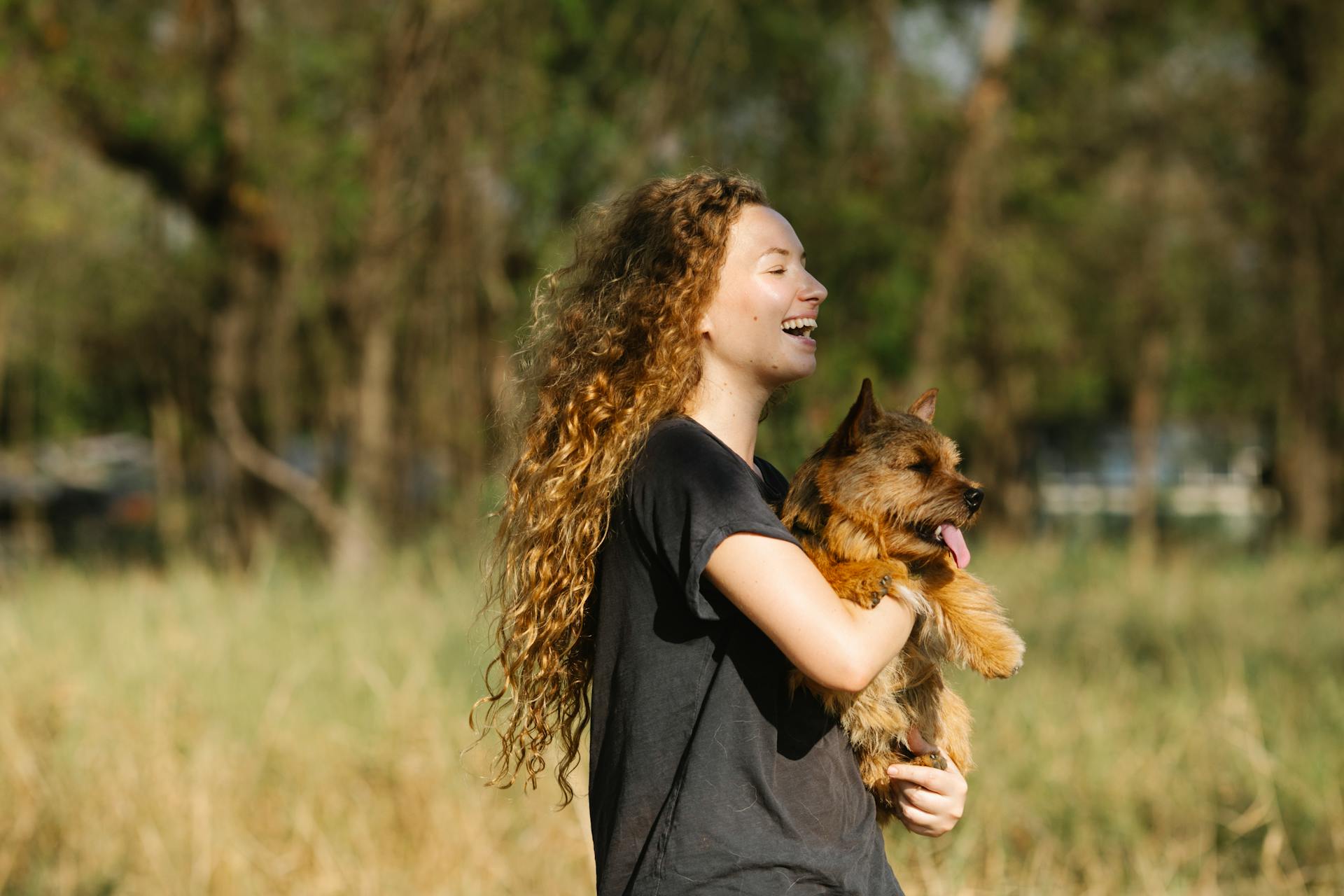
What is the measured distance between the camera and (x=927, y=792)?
94.0 inches

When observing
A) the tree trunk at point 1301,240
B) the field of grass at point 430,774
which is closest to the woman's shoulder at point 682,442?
the field of grass at point 430,774

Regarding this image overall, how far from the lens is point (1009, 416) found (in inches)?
964

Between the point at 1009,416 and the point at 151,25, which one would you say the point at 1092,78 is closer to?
the point at 1009,416

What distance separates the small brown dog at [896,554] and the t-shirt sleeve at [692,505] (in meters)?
0.17

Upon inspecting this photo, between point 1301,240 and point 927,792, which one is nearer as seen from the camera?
point 927,792

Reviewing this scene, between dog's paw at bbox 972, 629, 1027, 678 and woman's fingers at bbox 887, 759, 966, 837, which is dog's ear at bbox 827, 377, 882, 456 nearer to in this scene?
dog's paw at bbox 972, 629, 1027, 678

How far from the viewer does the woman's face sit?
92.4 inches

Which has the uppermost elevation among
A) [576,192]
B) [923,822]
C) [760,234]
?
[576,192]

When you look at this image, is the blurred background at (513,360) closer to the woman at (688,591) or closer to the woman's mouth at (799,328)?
the woman at (688,591)

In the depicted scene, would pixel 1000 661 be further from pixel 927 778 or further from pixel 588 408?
pixel 588 408

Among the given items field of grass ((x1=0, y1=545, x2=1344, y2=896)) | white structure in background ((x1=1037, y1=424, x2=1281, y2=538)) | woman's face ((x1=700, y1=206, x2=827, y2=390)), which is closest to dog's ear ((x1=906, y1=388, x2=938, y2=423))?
woman's face ((x1=700, y1=206, x2=827, y2=390))

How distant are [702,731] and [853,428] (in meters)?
0.60

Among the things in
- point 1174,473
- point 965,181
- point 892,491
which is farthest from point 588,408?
point 1174,473

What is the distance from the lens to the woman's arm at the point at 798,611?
206cm
